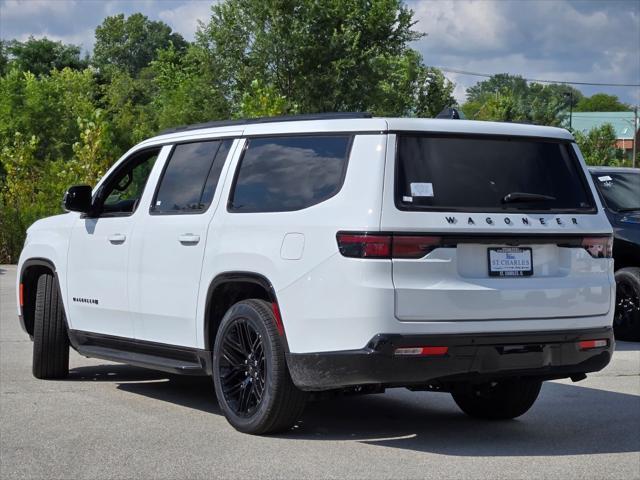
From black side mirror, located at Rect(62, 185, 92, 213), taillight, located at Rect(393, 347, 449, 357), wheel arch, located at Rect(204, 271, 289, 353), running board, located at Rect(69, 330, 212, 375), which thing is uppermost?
black side mirror, located at Rect(62, 185, 92, 213)

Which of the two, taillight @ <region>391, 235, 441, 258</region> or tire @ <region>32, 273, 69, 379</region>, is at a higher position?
taillight @ <region>391, 235, 441, 258</region>

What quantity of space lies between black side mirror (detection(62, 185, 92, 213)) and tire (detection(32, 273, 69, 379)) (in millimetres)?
785

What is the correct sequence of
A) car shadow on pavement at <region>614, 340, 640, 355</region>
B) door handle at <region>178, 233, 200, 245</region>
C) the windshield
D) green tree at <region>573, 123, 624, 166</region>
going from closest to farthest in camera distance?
1. door handle at <region>178, 233, 200, 245</region>
2. car shadow on pavement at <region>614, 340, 640, 355</region>
3. the windshield
4. green tree at <region>573, 123, 624, 166</region>

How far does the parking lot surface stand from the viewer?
6.32 m

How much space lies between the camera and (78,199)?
29.2ft

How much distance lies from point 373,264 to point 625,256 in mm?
7611

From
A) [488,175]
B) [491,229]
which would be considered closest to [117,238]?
[488,175]

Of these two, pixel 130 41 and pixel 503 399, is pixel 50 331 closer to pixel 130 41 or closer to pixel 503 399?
pixel 503 399

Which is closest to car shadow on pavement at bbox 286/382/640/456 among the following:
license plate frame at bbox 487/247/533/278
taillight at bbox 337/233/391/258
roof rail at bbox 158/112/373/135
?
license plate frame at bbox 487/247/533/278

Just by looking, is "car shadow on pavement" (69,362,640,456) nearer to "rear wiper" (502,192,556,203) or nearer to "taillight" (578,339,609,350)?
"taillight" (578,339,609,350)

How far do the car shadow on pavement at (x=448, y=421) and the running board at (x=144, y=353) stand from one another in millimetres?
476

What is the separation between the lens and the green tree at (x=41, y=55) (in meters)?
91.1

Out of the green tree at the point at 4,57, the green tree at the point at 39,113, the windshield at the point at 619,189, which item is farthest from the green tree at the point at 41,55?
the windshield at the point at 619,189

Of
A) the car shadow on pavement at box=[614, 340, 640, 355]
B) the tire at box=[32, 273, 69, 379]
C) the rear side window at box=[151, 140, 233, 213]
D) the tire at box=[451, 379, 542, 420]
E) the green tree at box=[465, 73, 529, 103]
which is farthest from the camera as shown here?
the green tree at box=[465, 73, 529, 103]
